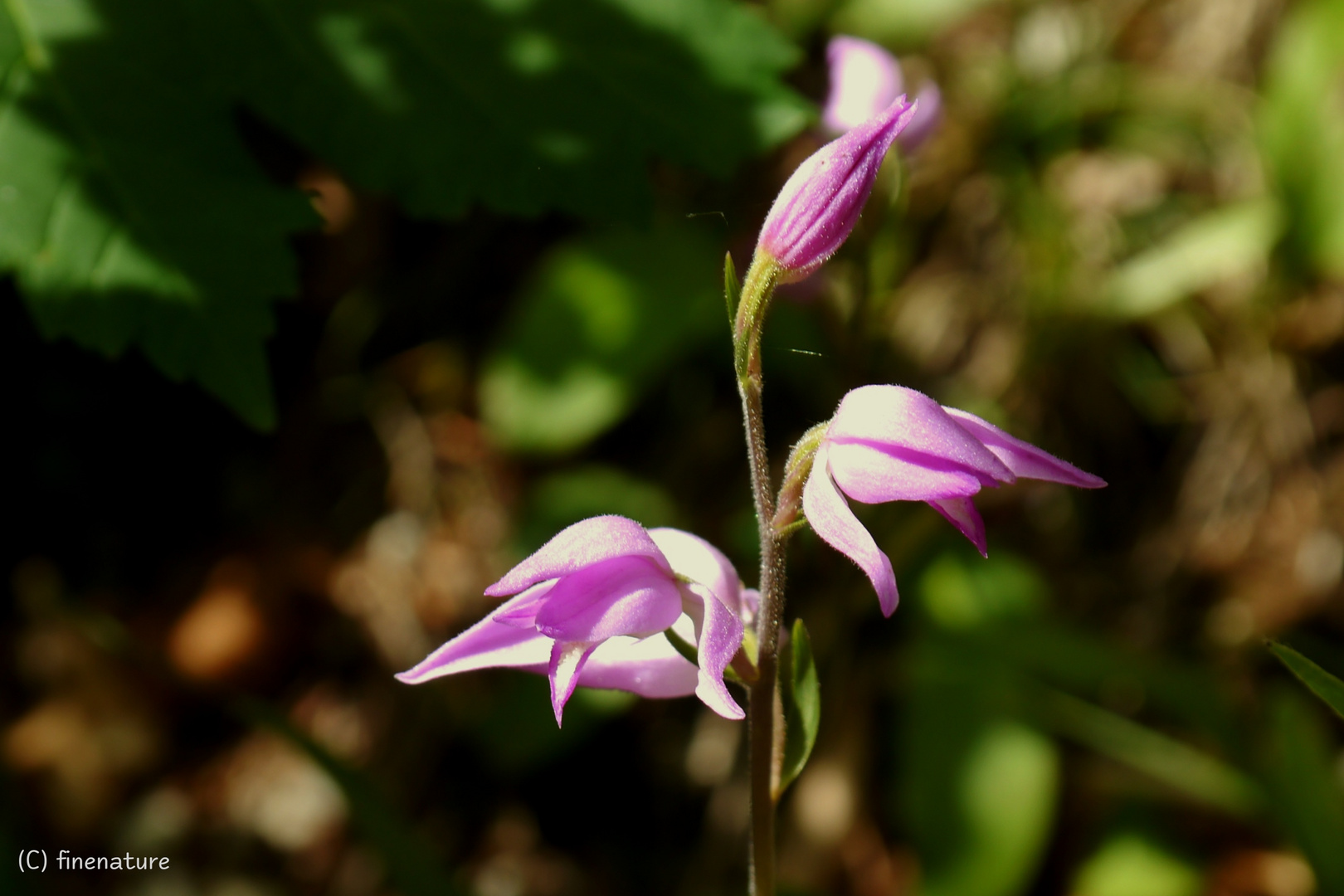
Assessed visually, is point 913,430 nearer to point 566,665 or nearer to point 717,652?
point 717,652

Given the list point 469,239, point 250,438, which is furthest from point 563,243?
point 250,438

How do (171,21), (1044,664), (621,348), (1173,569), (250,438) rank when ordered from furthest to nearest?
(250,438) < (1173,569) < (621,348) < (1044,664) < (171,21)

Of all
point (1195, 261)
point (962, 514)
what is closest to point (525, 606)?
point (962, 514)

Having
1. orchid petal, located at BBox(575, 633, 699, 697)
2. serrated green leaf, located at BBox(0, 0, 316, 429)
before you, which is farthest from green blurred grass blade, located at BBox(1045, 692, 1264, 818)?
serrated green leaf, located at BBox(0, 0, 316, 429)

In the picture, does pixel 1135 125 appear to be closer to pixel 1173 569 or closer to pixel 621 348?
pixel 1173 569

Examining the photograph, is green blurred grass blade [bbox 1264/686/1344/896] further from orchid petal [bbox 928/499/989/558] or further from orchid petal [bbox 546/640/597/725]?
orchid petal [bbox 546/640/597/725]
